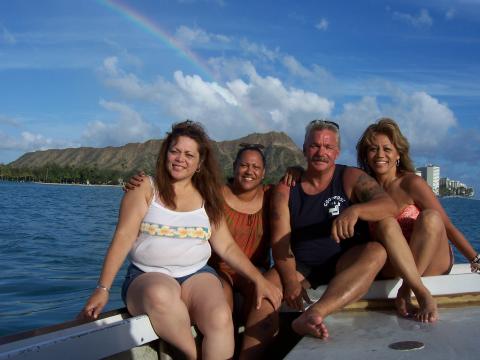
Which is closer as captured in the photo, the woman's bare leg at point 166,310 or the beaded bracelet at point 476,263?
the woman's bare leg at point 166,310

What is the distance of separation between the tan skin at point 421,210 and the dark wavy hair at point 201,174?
1.27 meters

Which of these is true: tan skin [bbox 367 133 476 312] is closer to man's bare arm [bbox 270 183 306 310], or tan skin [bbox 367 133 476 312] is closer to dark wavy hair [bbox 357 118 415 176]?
dark wavy hair [bbox 357 118 415 176]

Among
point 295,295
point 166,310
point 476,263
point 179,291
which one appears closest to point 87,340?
point 166,310

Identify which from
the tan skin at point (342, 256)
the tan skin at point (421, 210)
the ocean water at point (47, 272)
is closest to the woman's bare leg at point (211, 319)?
the tan skin at point (342, 256)

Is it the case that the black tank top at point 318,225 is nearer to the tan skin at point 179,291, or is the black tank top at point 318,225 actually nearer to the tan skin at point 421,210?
the tan skin at point 421,210

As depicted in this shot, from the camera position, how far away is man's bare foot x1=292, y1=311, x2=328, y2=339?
10.2 feet

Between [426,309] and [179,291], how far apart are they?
1459mm

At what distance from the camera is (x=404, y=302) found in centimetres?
361

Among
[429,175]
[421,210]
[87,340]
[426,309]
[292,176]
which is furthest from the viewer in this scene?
[429,175]

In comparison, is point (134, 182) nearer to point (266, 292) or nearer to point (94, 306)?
point (94, 306)

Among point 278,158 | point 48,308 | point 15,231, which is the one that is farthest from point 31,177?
point 48,308

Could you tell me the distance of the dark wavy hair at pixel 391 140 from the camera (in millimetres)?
4355

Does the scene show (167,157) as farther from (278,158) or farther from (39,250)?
(278,158)

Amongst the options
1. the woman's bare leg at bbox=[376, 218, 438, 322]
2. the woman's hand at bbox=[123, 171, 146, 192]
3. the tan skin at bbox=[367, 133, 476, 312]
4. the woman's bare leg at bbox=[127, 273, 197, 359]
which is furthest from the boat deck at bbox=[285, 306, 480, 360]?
the woman's hand at bbox=[123, 171, 146, 192]
